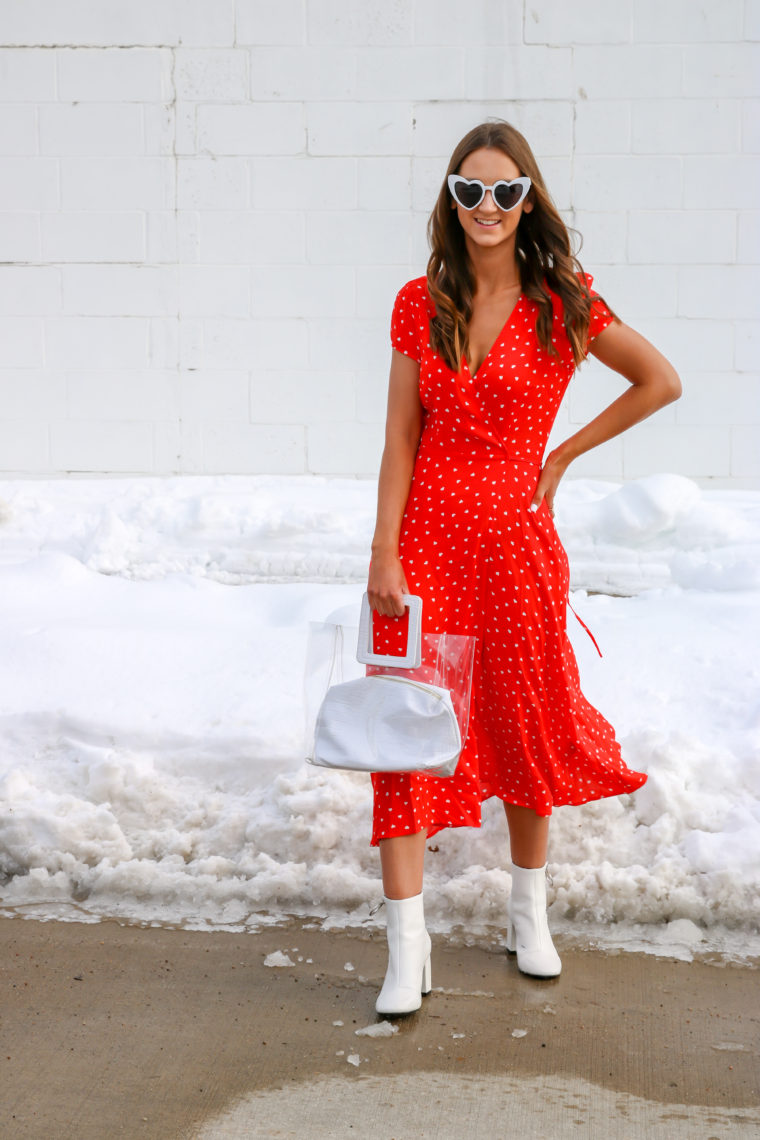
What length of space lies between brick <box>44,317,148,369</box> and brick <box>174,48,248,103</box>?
106cm

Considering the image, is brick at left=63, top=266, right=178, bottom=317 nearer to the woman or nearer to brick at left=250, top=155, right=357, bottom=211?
brick at left=250, top=155, right=357, bottom=211

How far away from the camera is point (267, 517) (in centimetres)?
477

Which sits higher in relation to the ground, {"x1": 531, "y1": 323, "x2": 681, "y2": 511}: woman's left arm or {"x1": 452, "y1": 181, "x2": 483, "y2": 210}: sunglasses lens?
{"x1": 452, "y1": 181, "x2": 483, "y2": 210}: sunglasses lens

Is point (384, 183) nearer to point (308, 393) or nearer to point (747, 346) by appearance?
point (308, 393)

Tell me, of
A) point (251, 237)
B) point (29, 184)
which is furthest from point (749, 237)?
point (29, 184)

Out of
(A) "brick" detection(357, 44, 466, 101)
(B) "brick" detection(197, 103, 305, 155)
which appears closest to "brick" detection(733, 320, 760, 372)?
(A) "brick" detection(357, 44, 466, 101)

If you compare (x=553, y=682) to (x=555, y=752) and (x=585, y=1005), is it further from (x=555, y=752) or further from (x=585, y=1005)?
(x=585, y=1005)

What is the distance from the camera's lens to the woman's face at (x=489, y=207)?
7.15 ft

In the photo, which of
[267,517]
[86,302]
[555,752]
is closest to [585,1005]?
[555,752]

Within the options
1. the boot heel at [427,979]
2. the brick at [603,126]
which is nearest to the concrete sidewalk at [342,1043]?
the boot heel at [427,979]

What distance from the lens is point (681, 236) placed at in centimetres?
527

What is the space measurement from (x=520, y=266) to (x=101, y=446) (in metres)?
3.61

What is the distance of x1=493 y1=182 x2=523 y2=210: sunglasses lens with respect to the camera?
217 cm

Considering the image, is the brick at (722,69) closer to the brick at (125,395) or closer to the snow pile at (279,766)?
the snow pile at (279,766)
